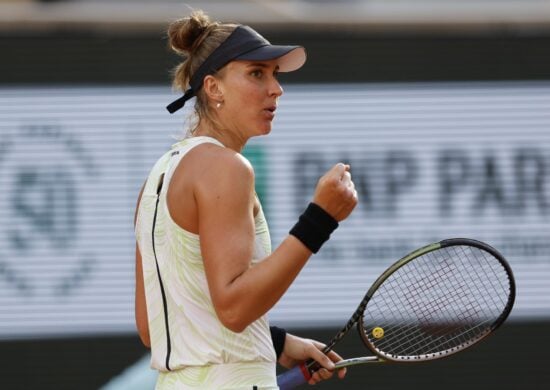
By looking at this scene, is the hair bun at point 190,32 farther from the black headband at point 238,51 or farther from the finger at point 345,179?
the finger at point 345,179

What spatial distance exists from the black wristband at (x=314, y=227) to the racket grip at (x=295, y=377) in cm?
60

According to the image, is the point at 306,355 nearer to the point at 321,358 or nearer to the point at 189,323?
the point at 321,358

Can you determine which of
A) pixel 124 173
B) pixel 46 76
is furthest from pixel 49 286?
pixel 46 76

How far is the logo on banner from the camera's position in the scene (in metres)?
5.80

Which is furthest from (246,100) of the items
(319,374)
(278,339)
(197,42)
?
(319,374)

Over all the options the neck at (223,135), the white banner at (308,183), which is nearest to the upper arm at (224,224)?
the neck at (223,135)

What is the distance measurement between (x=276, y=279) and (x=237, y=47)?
61 centimetres

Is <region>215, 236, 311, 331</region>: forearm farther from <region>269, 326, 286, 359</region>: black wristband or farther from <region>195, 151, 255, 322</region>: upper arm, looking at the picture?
<region>269, 326, 286, 359</region>: black wristband

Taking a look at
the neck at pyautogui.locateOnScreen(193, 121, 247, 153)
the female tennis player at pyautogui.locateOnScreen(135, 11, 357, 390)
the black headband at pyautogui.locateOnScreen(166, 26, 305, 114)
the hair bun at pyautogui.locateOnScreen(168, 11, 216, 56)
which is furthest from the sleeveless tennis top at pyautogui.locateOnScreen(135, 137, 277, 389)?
the hair bun at pyautogui.locateOnScreen(168, 11, 216, 56)

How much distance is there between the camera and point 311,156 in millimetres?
5965

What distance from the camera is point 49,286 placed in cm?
580

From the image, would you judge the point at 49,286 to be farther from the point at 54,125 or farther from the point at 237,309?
the point at 237,309

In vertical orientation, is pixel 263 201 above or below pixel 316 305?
above

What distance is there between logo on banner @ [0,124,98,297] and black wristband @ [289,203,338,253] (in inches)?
141
